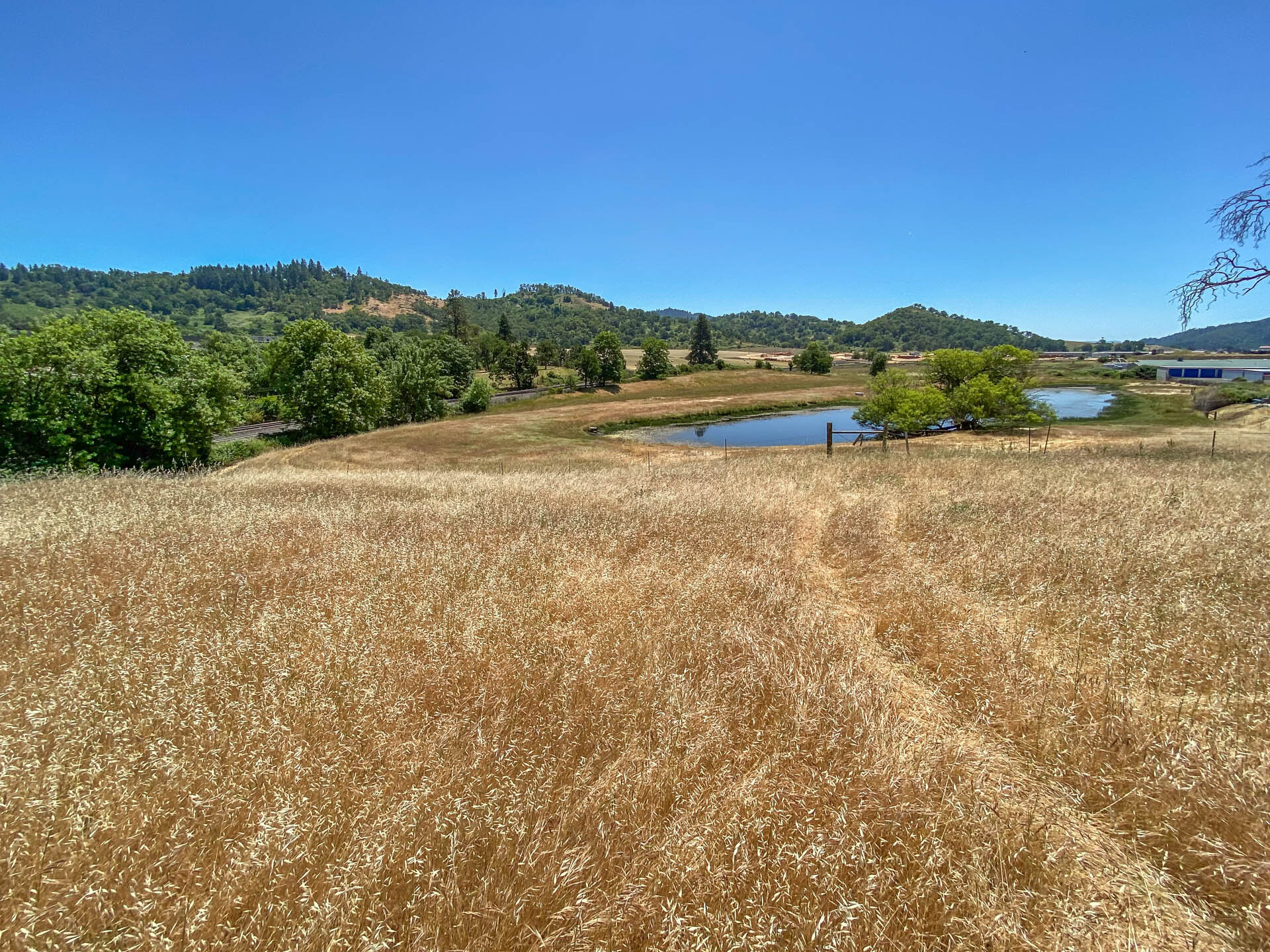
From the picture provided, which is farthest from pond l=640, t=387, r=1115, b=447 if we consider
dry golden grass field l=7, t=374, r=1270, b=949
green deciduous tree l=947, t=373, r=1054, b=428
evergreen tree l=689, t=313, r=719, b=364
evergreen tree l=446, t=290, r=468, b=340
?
evergreen tree l=446, t=290, r=468, b=340

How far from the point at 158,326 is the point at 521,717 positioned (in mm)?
33424

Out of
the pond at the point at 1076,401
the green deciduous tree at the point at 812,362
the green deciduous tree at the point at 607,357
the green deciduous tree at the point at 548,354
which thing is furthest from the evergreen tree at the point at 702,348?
the pond at the point at 1076,401

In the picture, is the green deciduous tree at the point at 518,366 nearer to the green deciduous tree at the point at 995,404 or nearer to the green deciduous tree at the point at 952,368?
the green deciduous tree at the point at 952,368

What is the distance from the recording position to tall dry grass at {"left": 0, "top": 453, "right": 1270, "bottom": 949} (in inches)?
88.1

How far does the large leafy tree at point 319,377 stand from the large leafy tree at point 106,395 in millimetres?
14478

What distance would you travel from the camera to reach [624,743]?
3.26 m

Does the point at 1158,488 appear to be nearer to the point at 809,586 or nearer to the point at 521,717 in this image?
the point at 809,586

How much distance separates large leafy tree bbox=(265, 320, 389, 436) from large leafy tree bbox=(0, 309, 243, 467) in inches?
570

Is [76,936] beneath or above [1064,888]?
above

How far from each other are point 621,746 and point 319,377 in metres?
49.9

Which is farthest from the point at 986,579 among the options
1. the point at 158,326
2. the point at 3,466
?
the point at 158,326

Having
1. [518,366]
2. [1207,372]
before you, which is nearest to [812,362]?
[1207,372]

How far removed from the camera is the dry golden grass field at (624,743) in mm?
2238

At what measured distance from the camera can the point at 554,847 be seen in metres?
2.48
